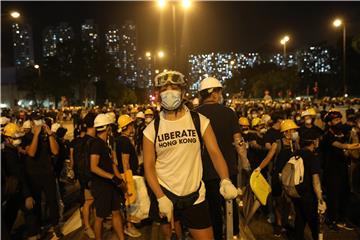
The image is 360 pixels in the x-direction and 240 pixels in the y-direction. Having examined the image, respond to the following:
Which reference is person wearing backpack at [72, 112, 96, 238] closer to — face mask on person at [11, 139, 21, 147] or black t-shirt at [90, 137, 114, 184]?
black t-shirt at [90, 137, 114, 184]

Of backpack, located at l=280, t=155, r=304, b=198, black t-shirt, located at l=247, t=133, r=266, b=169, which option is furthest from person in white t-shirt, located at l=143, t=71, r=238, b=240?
black t-shirt, located at l=247, t=133, r=266, b=169

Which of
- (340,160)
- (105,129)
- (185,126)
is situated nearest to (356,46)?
(340,160)

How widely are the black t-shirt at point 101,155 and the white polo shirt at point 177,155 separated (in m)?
2.29

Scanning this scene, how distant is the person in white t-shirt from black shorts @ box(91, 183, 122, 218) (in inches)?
86.2

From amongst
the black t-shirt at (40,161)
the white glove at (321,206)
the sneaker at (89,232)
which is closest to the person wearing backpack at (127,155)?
the sneaker at (89,232)

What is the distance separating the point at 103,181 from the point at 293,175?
248 cm

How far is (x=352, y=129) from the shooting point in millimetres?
9500

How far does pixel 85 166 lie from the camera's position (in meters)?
6.78

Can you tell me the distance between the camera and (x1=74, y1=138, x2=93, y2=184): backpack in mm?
6504

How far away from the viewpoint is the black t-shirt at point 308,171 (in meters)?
5.88

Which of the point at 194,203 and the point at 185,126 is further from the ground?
the point at 185,126

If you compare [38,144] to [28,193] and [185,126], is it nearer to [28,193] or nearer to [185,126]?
[28,193]

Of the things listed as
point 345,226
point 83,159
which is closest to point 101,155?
point 83,159

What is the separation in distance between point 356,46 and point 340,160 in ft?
7.73
